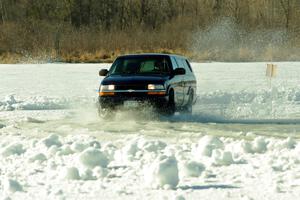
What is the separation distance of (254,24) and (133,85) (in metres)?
46.9

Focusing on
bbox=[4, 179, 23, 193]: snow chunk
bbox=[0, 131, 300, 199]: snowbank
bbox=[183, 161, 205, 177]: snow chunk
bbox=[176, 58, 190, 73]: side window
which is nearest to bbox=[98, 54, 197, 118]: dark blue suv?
bbox=[176, 58, 190, 73]: side window

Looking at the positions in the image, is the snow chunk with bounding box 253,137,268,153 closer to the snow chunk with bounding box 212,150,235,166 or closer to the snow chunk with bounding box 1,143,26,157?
the snow chunk with bounding box 212,150,235,166

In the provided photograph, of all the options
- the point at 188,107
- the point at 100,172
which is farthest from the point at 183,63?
the point at 100,172

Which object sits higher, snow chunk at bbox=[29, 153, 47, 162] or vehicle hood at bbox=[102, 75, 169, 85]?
snow chunk at bbox=[29, 153, 47, 162]

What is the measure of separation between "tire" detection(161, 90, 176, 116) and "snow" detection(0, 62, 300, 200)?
0.82 feet

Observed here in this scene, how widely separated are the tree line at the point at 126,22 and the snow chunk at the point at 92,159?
131 feet

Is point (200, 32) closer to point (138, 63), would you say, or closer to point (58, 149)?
point (138, 63)

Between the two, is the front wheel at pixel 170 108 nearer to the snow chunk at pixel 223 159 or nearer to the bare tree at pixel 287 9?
the snow chunk at pixel 223 159

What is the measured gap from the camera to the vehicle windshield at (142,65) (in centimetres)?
1449

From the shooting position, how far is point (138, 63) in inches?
576

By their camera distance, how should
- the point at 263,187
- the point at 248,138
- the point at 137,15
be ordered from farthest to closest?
the point at 137,15, the point at 248,138, the point at 263,187

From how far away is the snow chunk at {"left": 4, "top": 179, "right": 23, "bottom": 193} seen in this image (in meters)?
6.27

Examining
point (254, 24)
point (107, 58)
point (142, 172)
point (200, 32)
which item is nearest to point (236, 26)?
point (254, 24)

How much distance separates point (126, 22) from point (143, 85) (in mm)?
59935
